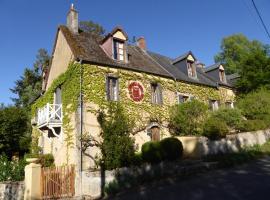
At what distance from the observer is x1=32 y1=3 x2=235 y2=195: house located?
16.1 metres

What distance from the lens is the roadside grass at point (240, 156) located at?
14.1 metres

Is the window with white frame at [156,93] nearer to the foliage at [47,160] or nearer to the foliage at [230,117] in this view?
the foliage at [230,117]

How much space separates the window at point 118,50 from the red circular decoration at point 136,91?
200 cm

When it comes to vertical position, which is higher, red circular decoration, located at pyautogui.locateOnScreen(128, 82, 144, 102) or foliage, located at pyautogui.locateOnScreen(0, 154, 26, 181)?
red circular decoration, located at pyautogui.locateOnScreen(128, 82, 144, 102)

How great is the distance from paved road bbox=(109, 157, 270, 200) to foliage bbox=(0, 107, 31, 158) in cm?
1414

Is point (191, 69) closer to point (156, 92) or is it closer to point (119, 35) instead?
point (156, 92)

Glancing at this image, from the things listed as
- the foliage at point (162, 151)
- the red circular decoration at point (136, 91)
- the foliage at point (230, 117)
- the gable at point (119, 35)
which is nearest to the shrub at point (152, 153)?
the foliage at point (162, 151)

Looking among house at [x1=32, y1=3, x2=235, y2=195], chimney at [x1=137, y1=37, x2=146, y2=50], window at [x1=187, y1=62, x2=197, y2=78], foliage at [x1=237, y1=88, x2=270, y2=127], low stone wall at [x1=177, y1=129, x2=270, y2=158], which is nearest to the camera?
house at [x1=32, y1=3, x2=235, y2=195]

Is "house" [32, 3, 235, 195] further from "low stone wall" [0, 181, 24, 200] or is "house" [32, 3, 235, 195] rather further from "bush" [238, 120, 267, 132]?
"bush" [238, 120, 267, 132]

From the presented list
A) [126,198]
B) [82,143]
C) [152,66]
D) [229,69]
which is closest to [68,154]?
[82,143]

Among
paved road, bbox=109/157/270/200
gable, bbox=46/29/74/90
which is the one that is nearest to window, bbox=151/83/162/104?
gable, bbox=46/29/74/90

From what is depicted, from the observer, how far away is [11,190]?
1362cm

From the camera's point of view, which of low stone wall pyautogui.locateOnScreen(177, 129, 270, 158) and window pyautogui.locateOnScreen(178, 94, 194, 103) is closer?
low stone wall pyautogui.locateOnScreen(177, 129, 270, 158)

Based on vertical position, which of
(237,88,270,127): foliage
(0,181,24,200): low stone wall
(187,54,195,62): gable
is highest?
(187,54,195,62): gable
